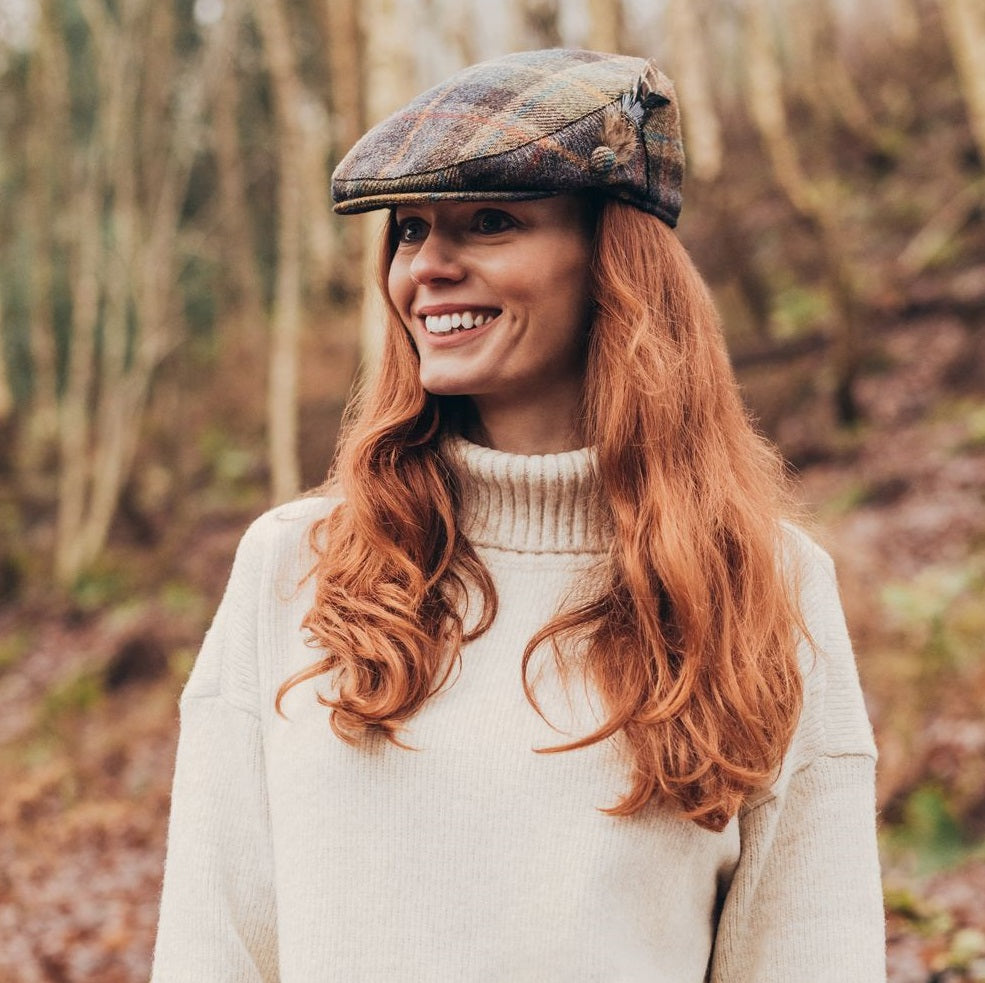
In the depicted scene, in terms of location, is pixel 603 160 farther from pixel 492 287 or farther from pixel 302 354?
pixel 302 354

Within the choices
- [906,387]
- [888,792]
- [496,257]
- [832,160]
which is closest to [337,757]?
[496,257]

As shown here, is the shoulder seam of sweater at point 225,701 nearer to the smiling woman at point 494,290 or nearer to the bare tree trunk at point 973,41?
the smiling woman at point 494,290

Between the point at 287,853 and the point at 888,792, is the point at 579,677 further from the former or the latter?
the point at 888,792

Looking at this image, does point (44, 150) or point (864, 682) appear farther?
point (44, 150)

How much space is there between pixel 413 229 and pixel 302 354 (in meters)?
14.1

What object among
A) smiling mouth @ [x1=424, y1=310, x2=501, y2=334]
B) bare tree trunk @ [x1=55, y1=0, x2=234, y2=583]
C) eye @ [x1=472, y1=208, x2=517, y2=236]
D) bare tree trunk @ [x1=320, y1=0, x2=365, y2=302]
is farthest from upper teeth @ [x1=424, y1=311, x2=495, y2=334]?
bare tree trunk @ [x1=55, y1=0, x2=234, y2=583]

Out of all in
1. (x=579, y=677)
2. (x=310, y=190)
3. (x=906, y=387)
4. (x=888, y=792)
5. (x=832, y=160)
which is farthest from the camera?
(x=832, y=160)

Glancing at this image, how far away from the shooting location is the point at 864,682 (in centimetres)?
618

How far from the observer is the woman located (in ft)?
5.82

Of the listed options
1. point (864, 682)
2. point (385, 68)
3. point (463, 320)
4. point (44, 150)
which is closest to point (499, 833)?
point (463, 320)

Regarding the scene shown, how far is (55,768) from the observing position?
809 cm

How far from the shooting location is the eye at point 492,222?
6.07 feet

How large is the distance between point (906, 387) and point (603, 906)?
859 centimetres

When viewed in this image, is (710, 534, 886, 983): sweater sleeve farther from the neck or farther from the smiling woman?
the smiling woman
